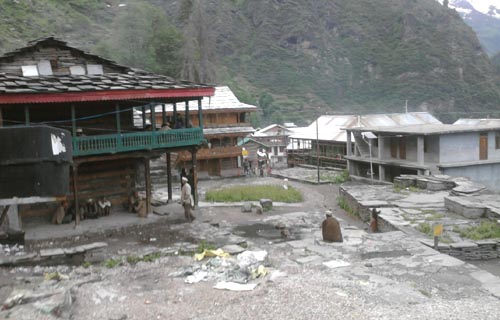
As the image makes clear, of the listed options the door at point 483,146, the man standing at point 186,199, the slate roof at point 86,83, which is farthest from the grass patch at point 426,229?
the door at point 483,146

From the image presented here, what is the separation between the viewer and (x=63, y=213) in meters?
20.2

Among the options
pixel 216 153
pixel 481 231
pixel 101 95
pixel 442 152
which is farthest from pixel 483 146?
pixel 101 95

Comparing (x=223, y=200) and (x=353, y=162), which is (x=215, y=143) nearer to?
(x=353, y=162)

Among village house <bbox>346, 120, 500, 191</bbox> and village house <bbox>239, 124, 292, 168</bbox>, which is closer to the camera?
village house <bbox>346, 120, 500, 191</bbox>

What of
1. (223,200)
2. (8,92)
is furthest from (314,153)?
(8,92)

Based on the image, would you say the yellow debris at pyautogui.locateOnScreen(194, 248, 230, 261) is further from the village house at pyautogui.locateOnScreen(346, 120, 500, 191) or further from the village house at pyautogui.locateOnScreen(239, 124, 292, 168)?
the village house at pyautogui.locateOnScreen(239, 124, 292, 168)

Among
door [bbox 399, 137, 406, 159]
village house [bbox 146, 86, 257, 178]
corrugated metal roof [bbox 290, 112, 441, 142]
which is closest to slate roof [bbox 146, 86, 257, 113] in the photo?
village house [bbox 146, 86, 257, 178]

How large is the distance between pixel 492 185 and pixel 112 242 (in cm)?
2940

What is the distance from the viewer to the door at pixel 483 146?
118ft

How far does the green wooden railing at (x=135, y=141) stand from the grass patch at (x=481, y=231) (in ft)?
36.8

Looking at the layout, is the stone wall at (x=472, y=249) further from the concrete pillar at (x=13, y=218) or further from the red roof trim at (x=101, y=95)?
the concrete pillar at (x=13, y=218)

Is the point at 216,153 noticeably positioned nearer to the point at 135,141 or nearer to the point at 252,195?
the point at 252,195

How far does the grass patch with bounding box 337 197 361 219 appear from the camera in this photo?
26331 mm

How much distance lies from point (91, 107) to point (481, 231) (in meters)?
15.8
